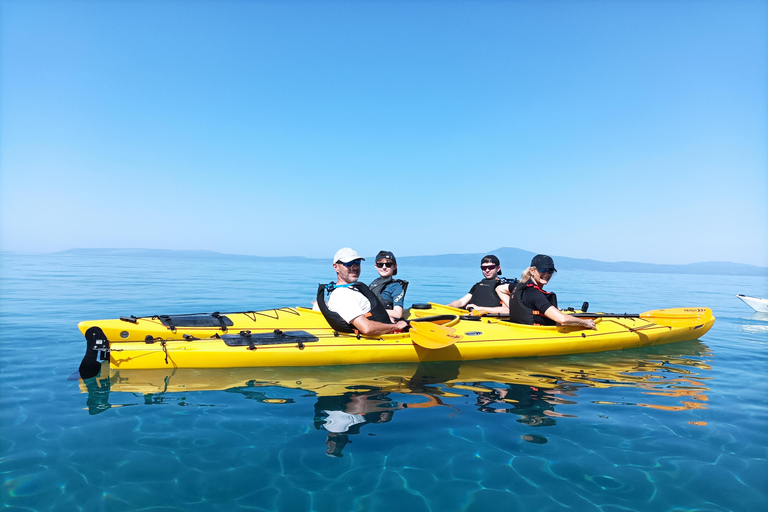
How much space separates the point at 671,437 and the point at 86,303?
48.7 ft

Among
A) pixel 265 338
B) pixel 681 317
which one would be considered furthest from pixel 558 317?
pixel 265 338

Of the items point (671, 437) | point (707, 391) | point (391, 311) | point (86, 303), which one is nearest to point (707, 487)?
point (671, 437)

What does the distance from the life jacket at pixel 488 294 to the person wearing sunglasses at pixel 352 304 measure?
3084 mm

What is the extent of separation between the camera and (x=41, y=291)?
591 inches

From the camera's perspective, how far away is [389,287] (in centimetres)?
725

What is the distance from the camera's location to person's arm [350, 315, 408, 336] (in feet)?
20.5

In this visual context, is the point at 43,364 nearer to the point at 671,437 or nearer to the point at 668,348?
the point at 671,437

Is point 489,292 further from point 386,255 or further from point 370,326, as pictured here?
point 370,326

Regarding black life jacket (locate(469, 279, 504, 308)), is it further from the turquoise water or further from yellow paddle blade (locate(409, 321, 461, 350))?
yellow paddle blade (locate(409, 321, 461, 350))

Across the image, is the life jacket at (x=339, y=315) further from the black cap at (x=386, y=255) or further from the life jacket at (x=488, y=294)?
the life jacket at (x=488, y=294)

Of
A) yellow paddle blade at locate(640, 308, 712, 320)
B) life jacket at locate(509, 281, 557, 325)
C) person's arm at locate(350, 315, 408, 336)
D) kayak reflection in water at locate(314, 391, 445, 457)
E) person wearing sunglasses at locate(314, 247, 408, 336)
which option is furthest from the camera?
yellow paddle blade at locate(640, 308, 712, 320)

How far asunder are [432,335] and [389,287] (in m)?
1.17

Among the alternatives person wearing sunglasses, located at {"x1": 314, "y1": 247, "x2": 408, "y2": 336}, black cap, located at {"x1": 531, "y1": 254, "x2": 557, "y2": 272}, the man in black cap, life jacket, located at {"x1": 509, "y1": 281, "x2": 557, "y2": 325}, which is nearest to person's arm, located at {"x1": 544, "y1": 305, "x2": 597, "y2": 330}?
life jacket, located at {"x1": 509, "y1": 281, "x2": 557, "y2": 325}

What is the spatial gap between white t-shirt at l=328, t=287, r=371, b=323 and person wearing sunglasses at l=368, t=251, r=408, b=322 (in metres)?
0.90
